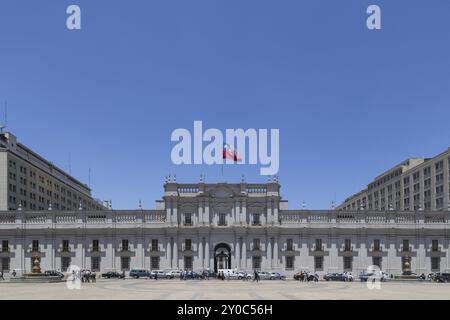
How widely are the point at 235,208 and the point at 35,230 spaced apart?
27.8 metres

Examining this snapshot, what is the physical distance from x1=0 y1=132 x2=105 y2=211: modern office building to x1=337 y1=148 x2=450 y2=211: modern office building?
2342 inches

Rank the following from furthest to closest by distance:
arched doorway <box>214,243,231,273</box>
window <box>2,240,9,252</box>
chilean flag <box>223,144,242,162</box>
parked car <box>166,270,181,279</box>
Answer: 1. arched doorway <box>214,243,231,273</box>
2. window <box>2,240,9,252</box>
3. chilean flag <box>223,144,242,162</box>
4. parked car <box>166,270,181,279</box>

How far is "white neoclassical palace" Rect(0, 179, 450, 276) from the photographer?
86375 mm

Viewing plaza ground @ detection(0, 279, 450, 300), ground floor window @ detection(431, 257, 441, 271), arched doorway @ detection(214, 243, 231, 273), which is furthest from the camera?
arched doorway @ detection(214, 243, 231, 273)

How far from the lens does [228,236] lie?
8706 centimetres

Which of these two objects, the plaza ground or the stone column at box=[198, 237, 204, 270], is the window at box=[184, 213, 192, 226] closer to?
the stone column at box=[198, 237, 204, 270]

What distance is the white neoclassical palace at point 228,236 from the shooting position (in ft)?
283

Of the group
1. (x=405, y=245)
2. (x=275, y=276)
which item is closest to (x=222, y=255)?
(x=275, y=276)

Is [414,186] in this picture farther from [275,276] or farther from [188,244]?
[188,244]

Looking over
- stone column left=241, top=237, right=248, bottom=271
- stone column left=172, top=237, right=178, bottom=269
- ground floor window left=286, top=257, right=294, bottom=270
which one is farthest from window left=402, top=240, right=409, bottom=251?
stone column left=172, top=237, right=178, bottom=269

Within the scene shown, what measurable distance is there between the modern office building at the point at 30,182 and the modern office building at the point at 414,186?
5947cm
